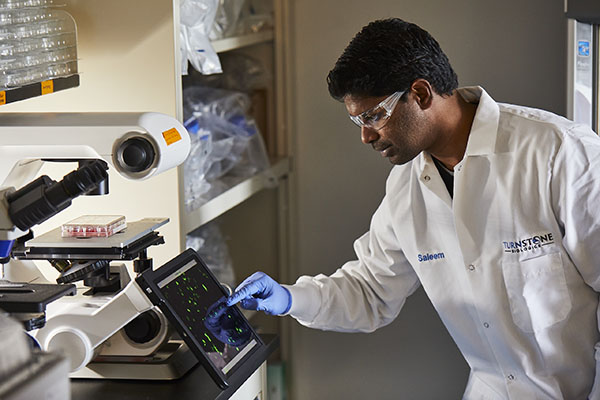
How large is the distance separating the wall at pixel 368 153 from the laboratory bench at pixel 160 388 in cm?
108

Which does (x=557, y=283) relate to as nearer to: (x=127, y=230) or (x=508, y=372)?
(x=508, y=372)

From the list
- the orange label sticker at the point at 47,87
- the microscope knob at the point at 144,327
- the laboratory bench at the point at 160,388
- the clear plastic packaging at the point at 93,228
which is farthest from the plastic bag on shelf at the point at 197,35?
the laboratory bench at the point at 160,388

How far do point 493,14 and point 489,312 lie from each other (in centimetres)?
104

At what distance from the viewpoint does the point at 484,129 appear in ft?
6.22

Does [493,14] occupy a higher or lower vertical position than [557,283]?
higher

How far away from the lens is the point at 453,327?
2.07 meters

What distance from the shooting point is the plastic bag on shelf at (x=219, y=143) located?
2.29 m

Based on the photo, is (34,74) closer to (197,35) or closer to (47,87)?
(47,87)

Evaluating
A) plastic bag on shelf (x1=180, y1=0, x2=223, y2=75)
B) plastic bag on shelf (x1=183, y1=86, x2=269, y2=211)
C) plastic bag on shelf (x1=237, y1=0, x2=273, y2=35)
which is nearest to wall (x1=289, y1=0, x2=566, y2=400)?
plastic bag on shelf (x1=237, y1=0, x2=273, y2=35)

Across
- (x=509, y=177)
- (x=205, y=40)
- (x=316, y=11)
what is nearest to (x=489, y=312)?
(x=509, y=177)

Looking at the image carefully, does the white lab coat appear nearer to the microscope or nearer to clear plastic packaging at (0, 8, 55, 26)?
the microscope

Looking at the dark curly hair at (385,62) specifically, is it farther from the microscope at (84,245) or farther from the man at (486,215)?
the microscope at (84,245)

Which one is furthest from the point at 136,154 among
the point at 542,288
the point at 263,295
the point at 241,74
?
the point at 241,74

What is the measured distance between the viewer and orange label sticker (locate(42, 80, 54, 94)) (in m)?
1.67
